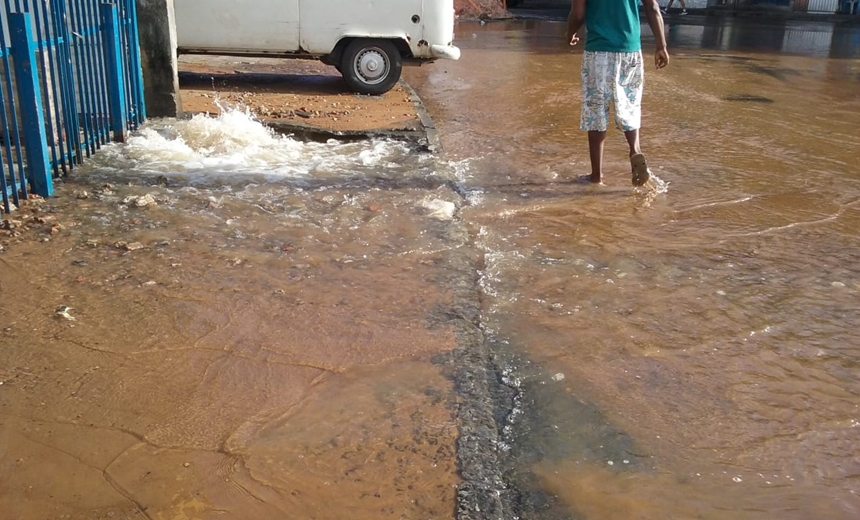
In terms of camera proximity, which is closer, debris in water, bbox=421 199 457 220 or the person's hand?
debris in water, bbox=421 199 457 220

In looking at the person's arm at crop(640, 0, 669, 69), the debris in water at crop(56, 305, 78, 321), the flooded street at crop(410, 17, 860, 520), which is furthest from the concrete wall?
the person's arm at crop(640, 0, 669, 69)

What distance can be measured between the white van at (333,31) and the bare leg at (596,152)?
12.5ft

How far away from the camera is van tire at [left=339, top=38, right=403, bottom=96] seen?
954 centimetres

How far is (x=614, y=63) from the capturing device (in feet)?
20.0

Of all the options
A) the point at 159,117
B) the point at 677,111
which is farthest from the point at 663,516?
the point at 677,111

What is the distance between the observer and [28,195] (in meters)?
5.36

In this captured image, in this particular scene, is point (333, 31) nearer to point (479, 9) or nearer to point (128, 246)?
point (128, 246)

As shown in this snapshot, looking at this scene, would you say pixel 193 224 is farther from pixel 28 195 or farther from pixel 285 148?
pixel 285 148

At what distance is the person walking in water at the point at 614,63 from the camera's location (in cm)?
602

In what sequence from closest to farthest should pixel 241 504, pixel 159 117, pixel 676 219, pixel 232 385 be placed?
pixel 241 504 < pixel 232 385 < pixel 676 219 < pixel 159 117

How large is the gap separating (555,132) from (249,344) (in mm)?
5446

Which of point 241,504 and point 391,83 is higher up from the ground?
point 391,83

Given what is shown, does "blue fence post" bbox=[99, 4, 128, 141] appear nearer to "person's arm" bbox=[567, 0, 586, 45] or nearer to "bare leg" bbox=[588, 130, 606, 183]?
"person's arm" bbox=[567, 0, 586, 45]

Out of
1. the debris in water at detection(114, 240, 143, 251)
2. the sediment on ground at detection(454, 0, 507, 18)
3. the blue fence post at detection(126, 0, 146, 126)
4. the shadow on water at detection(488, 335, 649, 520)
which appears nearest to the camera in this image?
the shadow on water at detection(488, 335, 649, 520)
